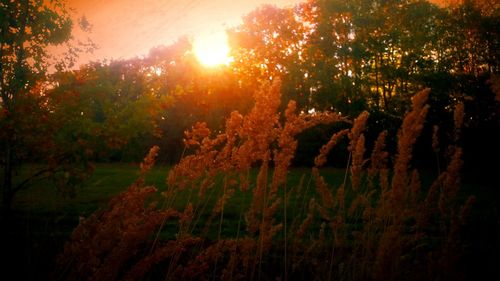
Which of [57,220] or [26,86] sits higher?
[26,86]

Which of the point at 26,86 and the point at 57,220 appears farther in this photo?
the point at 26,86

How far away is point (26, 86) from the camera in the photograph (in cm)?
642

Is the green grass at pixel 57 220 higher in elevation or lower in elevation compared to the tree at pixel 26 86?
lower

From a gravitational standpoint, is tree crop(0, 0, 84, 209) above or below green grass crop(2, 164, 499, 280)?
above

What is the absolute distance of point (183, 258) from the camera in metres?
4.46

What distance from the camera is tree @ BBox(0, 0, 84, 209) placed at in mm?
5766

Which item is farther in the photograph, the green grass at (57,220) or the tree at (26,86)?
the tree at (26,86)

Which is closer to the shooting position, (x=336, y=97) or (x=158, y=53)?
(x=336, y=97)

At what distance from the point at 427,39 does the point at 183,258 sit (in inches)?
1092

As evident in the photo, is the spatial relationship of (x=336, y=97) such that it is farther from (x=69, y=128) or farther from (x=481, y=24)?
(x=69, y=128)

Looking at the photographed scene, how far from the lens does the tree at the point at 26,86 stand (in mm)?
5766

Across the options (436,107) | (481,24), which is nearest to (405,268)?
(436,107)

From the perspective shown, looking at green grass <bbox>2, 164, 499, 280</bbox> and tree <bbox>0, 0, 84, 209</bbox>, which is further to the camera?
tree <bbox>0, 0, 84, 209</bbox>

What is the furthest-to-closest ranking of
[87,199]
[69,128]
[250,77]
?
[250,77] → [87,199] → [69,128]
